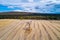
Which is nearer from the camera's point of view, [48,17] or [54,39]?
[54,39]

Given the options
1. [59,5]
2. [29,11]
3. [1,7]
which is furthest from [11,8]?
[59,5]

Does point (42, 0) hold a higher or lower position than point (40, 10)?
higher

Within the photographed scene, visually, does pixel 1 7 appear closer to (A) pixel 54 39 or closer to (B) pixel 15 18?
(B) pixel 15 18

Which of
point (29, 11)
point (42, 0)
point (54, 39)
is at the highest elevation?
point (42, 0)

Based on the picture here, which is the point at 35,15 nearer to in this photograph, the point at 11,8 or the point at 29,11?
the point at 29,11

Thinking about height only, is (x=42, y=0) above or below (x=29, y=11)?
above

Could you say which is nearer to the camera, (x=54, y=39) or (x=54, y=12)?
(x=54, y=39)

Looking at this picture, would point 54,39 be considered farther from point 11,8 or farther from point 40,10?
point 11,8

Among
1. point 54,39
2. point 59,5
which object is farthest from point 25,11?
point 54,39
